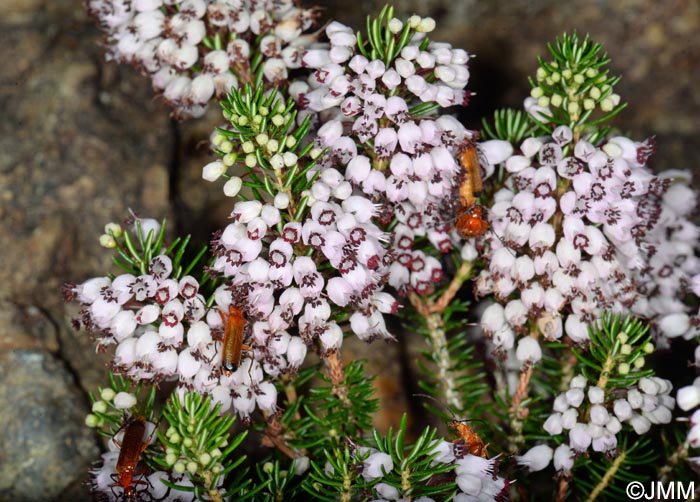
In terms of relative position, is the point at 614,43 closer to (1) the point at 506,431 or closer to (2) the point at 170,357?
(1) the point at 506,431

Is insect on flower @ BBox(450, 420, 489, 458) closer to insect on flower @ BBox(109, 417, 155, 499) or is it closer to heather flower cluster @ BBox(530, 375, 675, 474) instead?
heather flower cluster @ BBox(530, 375, 675, 474)

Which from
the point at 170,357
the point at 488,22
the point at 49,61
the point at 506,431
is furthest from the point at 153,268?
the point at 488,22

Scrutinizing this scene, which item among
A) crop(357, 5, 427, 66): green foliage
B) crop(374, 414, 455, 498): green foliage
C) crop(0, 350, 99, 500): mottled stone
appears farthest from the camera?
crop(0, 350, 99, 500): mottled stone

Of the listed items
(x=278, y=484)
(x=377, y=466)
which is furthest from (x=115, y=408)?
(x=377, y=466)

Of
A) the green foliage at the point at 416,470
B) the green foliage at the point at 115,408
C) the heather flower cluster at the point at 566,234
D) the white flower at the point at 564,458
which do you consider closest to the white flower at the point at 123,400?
the green foliage at the point at 115,408

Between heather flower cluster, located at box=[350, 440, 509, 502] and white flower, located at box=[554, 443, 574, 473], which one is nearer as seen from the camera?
heather flower cluster, located at box=[350, 440, 509, 502]

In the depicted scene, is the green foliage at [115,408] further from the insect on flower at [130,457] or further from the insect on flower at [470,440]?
the insect on flower at [470,440]

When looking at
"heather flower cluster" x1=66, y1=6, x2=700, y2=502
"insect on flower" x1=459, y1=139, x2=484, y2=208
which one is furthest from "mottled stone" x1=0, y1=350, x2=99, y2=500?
"insect on flower" x1=459, y1=139, x2=484, y2=208

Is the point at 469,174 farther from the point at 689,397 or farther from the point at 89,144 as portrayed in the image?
the point at 89,144
